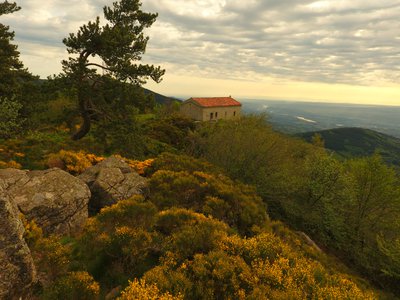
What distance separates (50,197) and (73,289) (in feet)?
20.6

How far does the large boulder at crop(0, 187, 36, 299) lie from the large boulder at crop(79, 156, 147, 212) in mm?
7949

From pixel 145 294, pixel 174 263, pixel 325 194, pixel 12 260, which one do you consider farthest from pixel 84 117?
pixel 325 194

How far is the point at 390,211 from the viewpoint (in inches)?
1244

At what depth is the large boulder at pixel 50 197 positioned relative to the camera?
36.5ft

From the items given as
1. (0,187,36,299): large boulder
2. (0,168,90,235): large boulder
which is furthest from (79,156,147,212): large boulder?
(0,187,36,299): large boulder

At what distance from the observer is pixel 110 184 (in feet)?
49.8

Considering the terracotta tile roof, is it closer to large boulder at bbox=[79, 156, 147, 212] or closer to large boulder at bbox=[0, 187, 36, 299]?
large boulder at bbox=[79, 156, 147, 212]

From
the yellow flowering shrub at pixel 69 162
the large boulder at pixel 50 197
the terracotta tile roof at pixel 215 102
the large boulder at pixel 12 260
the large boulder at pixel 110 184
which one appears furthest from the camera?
the terracotta tile roof at pixel 215 102

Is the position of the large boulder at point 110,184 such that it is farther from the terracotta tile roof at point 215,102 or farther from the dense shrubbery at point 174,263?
the terracotta tile roof at point 215,102

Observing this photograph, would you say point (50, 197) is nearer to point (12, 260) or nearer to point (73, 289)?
point (12, 260)

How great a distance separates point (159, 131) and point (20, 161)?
887 inches

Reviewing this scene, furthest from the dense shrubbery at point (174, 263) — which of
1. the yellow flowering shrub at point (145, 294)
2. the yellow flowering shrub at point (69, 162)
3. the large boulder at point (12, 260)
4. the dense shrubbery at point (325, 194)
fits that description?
the dense shrubbery at point (325, 194)

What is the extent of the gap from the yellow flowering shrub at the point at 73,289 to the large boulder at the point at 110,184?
308 inches

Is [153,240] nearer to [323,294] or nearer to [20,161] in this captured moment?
[323,294]
